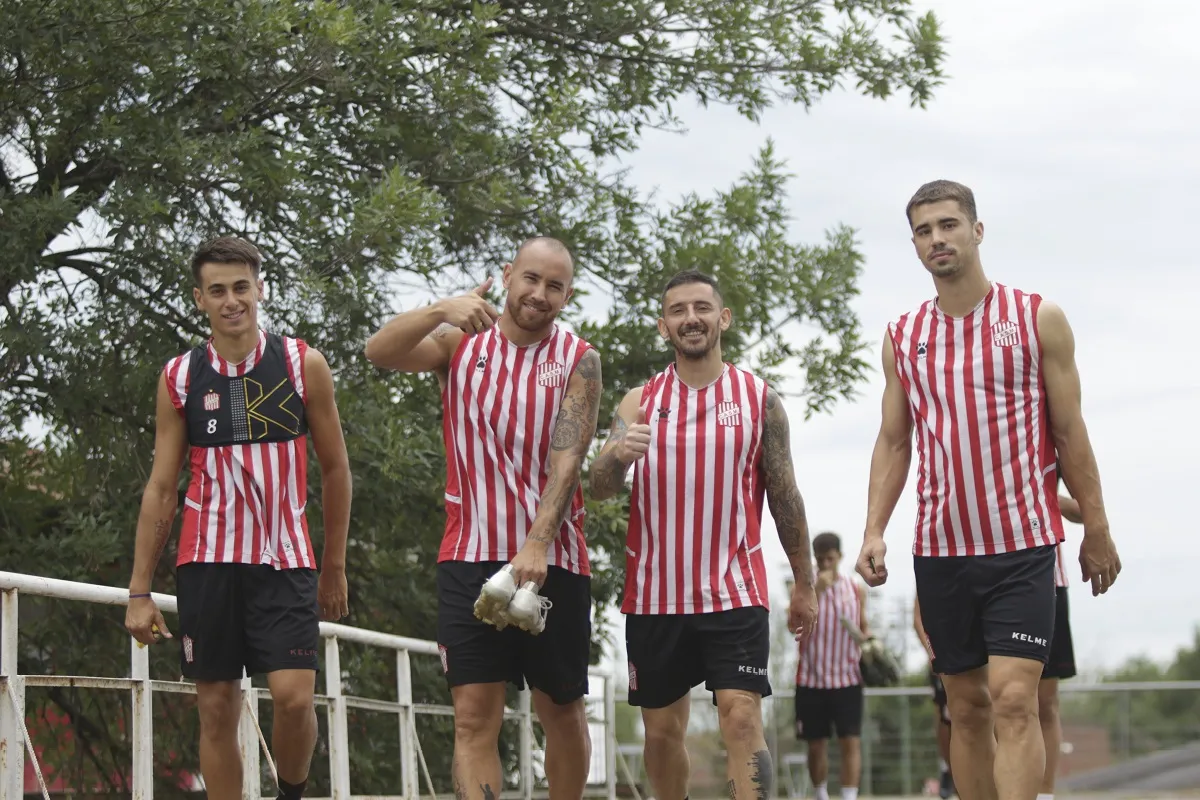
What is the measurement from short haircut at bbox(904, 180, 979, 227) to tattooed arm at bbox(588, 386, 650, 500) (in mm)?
1388

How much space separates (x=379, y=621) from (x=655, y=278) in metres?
3.79

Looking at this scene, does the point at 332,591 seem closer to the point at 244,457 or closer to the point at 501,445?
the point at 244,457

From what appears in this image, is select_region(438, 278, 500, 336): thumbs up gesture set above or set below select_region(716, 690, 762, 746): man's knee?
above

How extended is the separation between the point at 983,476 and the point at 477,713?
2.08m

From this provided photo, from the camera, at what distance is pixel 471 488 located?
19.8 feet

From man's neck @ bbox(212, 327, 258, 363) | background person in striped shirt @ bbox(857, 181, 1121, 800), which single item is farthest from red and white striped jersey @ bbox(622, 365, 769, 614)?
man's neck @ bbox(212, 327, 258, 363)

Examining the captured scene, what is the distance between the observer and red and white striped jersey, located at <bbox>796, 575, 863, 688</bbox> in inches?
486

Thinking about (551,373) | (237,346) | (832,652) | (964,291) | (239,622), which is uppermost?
(964,291)

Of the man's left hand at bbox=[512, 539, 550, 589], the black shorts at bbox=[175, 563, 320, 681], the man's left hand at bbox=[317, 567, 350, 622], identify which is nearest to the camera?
the man's left hand at bbox=[512, 539, 550, 589]

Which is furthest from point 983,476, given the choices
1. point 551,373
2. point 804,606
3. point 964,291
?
point 551,373

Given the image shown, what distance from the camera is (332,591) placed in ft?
21.1

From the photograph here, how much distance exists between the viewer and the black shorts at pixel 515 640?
5.90 metres

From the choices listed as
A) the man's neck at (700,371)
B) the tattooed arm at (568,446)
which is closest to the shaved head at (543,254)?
the tattooed arm at (568,446)

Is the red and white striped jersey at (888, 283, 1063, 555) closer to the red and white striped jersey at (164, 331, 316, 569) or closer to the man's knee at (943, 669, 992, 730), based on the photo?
the man's knee at (943, 669, 992, 730)
